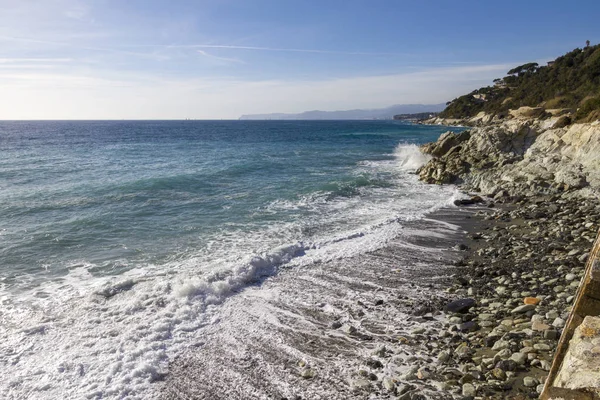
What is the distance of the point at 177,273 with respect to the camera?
11.3m

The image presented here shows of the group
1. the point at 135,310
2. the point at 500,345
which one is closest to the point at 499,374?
the point at 500,345

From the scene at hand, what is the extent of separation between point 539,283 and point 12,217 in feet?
68.0

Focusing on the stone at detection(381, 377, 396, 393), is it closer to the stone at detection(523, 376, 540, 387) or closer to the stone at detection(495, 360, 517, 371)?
the stone at detection(495, 360, 517, 371)

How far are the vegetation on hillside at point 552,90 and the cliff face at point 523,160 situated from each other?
337cm

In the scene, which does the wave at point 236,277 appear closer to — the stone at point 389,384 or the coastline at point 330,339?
the coastline at point 330,339

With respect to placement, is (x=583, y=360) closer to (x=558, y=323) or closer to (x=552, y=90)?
(x=558, y=323)

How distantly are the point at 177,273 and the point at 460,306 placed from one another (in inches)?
306

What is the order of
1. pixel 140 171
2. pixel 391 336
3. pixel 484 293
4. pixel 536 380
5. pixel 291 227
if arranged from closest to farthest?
pixel 536 380 → pixel 391 336 → pixel 484 293 → pixel 291 227 → pixel 140 171

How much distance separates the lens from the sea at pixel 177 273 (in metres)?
6.95

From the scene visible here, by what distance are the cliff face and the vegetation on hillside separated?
11.1 ft

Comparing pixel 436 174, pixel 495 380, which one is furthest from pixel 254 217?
pixel 436 174

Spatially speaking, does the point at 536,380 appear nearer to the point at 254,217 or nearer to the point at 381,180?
the point at 254,217

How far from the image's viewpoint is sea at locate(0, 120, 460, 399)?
Result: 6.95 m

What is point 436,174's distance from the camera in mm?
27016
